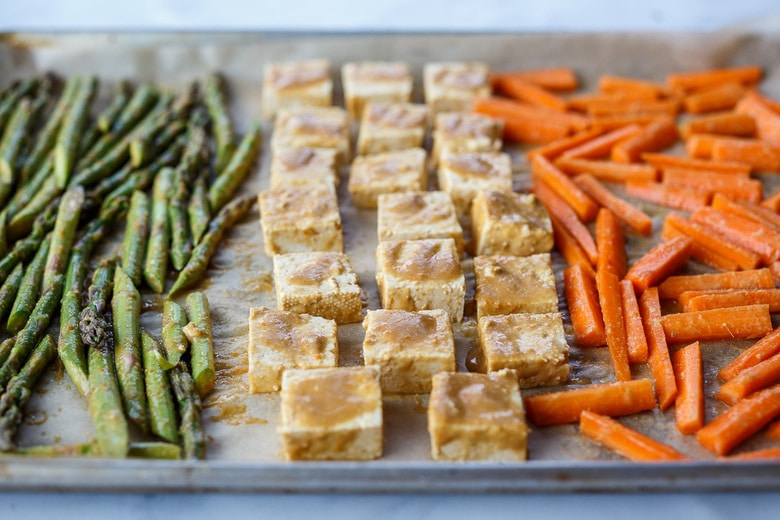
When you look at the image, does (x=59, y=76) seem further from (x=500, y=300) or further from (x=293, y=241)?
(x=500, y=300)

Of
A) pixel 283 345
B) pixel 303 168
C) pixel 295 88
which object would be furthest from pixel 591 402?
pixel 295 88

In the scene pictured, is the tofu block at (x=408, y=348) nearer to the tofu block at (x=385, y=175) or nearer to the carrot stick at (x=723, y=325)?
the carrot stick at (x=723, y=325)

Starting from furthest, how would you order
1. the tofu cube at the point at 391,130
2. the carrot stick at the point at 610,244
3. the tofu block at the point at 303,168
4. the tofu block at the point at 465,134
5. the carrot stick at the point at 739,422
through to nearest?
the tofu cube at the point at 391,130
the tofu block at the point at 465,134
the tofu block at the point at 303,168
the carrot stick at the point at 610,244
the carrot stick at the point at 739,422

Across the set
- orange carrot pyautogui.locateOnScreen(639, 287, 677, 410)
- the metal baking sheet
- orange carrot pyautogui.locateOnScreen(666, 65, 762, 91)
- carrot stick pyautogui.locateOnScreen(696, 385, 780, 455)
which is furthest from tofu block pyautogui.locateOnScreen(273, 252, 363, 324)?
orange carrot pyautogui.locateOnScreen(666, 65, 762, 91)

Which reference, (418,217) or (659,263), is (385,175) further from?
(659,263)

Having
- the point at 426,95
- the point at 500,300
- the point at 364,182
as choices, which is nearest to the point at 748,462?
the point at 500,300

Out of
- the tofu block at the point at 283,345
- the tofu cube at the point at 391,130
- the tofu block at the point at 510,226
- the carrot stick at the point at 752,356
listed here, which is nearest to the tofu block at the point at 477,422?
the tofu block at the point at 283,345

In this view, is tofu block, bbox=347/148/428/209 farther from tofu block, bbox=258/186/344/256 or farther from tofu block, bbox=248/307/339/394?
tofu block, bbox=248/307/339/394
